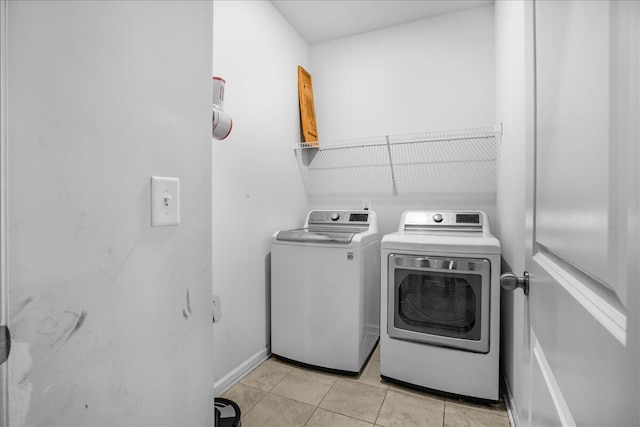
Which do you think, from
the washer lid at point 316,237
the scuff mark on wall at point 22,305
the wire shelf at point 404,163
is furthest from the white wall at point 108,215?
the wire shelf at point 404,163

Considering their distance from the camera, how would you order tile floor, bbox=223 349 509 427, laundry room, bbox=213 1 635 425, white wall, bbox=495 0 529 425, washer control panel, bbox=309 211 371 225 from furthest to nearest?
washer control panel, bbox=309 211 371 225 < laundry room, bbox=213 1 635 425 < tile floor, bbox=223 349 509 427 < white wall, bbox=495 0 529 425

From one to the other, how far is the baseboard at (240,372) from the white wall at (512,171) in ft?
4.97

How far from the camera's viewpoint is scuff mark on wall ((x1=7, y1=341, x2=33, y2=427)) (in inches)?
17.9

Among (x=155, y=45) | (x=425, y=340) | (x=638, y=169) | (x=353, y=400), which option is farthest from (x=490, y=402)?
(x=155, y=45)

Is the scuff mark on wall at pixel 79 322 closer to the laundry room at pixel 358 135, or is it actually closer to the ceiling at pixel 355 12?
the laundry room at pixel 358 135

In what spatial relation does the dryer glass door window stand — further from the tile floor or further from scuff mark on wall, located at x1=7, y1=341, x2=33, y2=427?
scuff mark on wall, located at x1=7, y1=341, x2=33, y2=427

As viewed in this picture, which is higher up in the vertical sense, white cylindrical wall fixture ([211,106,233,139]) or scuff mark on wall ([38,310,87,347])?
white cylindrical wall fixture ([211,106,233,139])

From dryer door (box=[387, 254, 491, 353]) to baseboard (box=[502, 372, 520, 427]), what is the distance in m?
0.26

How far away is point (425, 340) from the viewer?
1.75 meters

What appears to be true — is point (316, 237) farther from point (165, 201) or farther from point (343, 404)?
point (165, 201)

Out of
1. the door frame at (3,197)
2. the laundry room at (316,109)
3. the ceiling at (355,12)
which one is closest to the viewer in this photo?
the door frame at (3,197)

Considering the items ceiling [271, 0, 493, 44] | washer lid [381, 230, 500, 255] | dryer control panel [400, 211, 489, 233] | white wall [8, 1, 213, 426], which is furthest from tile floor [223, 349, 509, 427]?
ceiling [271, 0, 493, 44]

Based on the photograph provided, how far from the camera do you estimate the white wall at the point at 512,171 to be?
1.36 m

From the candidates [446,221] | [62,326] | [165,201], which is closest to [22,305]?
[62,326]
